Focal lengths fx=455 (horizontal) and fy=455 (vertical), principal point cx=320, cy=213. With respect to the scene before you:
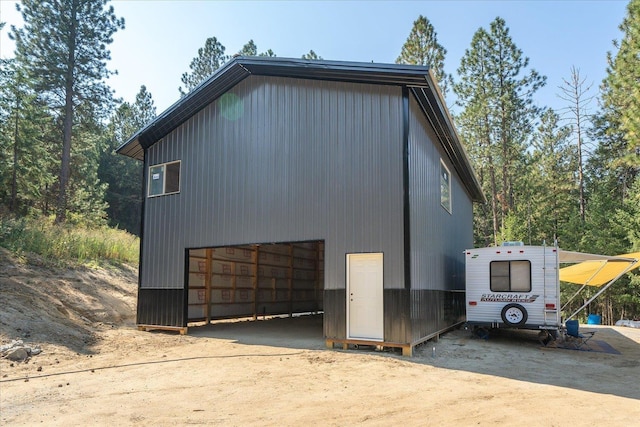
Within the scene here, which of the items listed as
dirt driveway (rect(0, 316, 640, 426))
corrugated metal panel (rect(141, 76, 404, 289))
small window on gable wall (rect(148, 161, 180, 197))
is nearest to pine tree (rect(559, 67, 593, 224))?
dirt driveway (rect(0, 316, 640, 426))

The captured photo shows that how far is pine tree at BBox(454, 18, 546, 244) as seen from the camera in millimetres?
28766

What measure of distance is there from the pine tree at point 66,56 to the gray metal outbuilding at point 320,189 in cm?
1231

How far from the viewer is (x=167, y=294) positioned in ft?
40.9

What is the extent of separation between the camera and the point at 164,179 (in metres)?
13.0

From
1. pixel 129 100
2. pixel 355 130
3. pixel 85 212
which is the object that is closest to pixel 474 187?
pixel 355 130

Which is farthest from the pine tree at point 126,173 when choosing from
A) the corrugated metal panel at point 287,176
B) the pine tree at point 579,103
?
the pine tree at point 579,103

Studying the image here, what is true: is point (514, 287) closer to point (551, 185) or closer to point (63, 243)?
point (63, 243)

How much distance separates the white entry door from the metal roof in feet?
12.2

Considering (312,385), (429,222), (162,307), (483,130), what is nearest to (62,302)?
(162,307)

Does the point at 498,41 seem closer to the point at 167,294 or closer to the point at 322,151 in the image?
the point at 322,151

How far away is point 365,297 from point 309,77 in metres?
5.20

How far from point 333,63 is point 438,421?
7.48 m

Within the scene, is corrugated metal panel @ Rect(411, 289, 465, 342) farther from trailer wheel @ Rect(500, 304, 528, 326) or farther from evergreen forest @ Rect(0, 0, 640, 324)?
evergreen forest @ Rect(0, 0, 640, 324)

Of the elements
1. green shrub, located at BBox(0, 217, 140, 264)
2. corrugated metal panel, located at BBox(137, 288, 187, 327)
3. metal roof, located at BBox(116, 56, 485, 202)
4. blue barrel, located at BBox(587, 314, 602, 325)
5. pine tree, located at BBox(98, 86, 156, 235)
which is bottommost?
blue barrel, located at BBox(587, 314, 602, 325)
